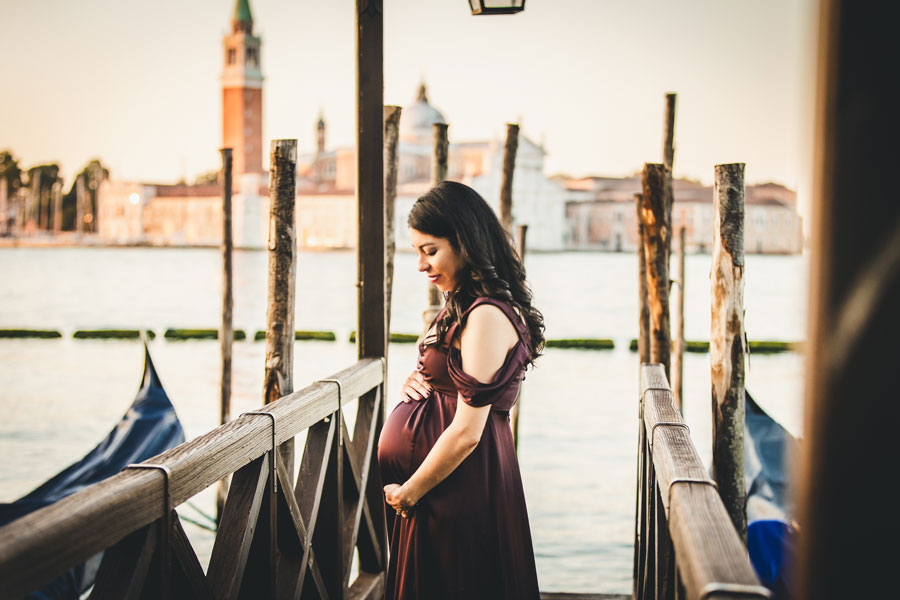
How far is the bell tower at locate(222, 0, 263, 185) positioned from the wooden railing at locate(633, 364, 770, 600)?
229 feet

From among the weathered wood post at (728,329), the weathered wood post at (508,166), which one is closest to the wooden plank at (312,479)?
the weathered wood post at (728,329)

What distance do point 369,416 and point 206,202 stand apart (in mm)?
74278

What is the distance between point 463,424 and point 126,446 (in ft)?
12.1

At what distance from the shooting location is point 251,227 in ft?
250

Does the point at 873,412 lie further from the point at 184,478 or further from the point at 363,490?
the point at 363,490

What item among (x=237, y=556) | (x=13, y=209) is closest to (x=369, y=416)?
(x=237, y=556)

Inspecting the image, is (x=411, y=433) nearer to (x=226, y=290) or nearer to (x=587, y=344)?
(x=226, y=290)

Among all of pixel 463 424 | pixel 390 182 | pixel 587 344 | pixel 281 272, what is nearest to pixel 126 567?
pixel 463 424

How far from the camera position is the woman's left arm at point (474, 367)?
161 cm

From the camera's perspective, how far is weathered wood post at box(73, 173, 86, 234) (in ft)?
280

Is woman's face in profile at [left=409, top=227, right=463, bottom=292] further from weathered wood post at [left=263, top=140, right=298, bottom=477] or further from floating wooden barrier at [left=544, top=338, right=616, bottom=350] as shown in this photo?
floating wooden barrier at [left=544, top=338, right=616, bottom=350]

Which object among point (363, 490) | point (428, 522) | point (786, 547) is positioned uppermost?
point (428, 522)

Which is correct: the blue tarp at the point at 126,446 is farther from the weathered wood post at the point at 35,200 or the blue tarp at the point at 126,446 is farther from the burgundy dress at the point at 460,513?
the weathered wood post at the point at 35,200

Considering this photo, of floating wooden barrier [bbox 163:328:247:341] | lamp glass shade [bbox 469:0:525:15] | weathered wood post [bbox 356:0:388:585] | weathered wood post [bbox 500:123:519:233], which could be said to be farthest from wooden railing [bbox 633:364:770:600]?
floating wooden barrier [bbox 163:328:247:341]
